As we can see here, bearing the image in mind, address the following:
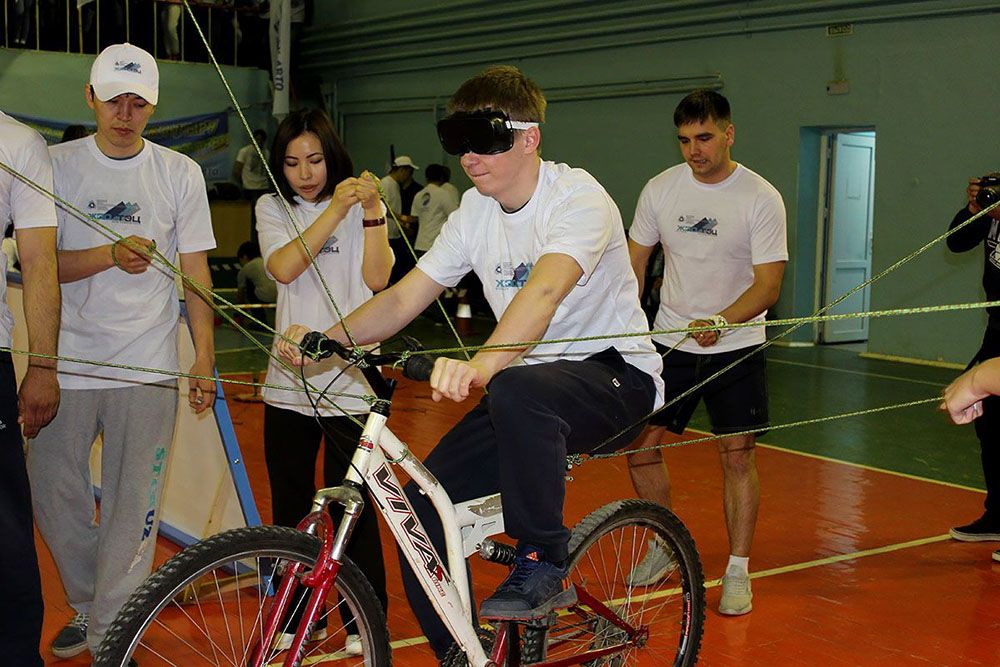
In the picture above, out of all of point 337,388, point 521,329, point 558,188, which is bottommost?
point 337,388

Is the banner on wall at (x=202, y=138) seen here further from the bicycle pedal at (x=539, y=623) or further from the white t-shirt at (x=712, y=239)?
the bicycle pedal at (x=539, y=623)

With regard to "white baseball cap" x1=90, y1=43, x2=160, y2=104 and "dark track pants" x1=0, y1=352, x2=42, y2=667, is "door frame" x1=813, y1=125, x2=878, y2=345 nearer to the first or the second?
"white baseball cap" x1=90, y1=43, x2=160, y2=104

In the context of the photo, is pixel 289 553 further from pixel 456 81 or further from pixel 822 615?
pixel 456 81

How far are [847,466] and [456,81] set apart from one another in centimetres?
1022

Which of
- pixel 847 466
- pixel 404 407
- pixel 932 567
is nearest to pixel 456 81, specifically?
pixel 404 407

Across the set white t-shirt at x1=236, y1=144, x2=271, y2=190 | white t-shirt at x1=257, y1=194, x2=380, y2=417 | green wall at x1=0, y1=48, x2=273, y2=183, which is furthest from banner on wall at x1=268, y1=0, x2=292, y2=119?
white t-shirt at x1=257, y1=194, x2=380, y2=417

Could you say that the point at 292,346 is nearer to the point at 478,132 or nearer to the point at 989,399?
the point at 478,132

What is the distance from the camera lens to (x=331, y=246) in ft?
11.7

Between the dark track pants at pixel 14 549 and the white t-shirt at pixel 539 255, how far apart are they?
104cm

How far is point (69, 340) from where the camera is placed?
3.27m

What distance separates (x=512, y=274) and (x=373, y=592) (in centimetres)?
87

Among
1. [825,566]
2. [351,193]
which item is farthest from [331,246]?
[825,566]

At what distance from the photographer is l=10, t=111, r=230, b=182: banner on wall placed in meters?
17.0

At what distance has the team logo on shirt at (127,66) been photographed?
3.21 m
